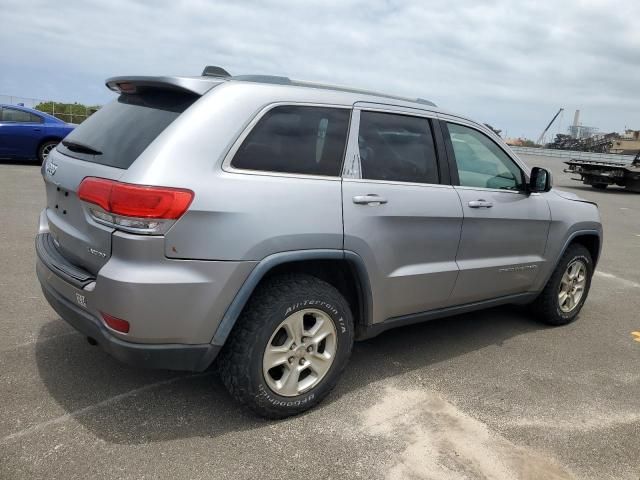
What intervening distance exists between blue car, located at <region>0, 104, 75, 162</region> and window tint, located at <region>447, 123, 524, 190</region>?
11.0 meters

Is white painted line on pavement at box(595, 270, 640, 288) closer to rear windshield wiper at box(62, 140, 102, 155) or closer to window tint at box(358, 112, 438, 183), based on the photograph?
window tint at box(358, 112, 438, 183)

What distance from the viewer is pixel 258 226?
2.77 meters

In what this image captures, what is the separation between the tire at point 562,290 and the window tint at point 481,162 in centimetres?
100

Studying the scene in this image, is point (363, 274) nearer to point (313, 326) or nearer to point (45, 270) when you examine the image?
point (313, 326)

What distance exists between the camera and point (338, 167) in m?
3.19

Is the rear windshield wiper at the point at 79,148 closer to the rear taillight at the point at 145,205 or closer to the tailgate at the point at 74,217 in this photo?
the tailgate at the point at 74,217

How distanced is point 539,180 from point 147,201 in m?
3.09

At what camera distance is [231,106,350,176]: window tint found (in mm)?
2900

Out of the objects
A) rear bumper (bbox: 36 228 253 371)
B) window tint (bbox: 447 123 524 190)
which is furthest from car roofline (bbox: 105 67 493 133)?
rear bumper (bbox: 36 228 253 371)

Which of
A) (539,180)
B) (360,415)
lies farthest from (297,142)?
(539,180)

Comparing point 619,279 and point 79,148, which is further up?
point 79,148

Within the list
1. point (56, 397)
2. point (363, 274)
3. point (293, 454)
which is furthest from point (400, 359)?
point (56, 397)

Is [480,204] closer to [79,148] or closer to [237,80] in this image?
[237,80]

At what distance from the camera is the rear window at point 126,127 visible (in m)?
2.85
